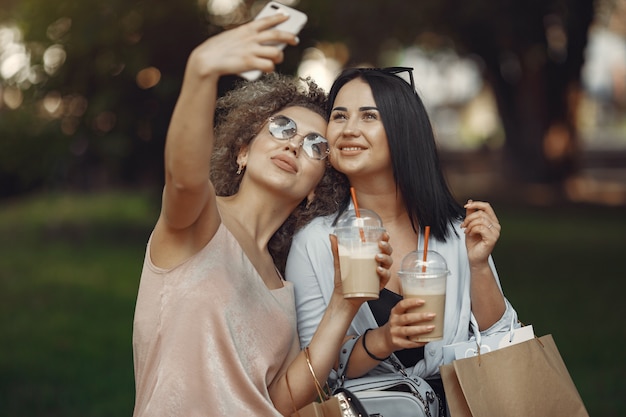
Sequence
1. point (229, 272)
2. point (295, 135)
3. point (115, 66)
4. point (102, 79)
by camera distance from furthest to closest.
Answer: point (102, 79), point (115, 66), point (295, 135), point (229, 272)

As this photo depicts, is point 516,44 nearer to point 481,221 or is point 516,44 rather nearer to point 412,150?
point 412,150

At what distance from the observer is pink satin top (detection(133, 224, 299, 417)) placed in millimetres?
3016

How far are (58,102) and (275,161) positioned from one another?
10.4 m

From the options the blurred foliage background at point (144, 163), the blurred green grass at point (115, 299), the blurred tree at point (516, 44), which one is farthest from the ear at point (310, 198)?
the blurred tree at point (516, 44)

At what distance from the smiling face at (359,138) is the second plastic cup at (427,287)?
2.05 ft

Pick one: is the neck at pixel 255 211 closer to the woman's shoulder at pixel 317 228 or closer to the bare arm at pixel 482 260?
the woman's shoulder at pixel 317 228

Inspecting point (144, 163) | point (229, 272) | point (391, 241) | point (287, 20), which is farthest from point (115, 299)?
point (287, 20)

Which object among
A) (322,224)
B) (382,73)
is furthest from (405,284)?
(382,73)

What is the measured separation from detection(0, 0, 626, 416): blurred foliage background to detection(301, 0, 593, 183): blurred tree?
41mm

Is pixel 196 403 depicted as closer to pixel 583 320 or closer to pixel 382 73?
pixel 382 73

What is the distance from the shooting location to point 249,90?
12.6 ft

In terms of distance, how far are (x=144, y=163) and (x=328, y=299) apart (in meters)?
10.2

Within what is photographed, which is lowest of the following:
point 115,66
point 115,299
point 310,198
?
point 115,299

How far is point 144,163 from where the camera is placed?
13508 millimetres
